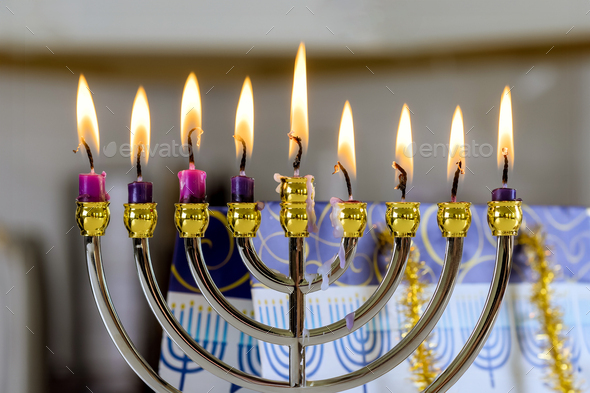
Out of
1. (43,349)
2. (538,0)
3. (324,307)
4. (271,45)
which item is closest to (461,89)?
(538,0)

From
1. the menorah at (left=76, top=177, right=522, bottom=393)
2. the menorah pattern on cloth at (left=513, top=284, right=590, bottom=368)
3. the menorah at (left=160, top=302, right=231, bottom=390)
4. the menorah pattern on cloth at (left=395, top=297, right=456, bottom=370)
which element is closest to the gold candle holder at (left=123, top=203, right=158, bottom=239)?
the menorah at (left=76, top=177, right=522, bottom=393)

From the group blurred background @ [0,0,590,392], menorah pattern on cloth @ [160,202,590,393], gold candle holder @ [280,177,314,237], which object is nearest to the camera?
gold candle holder @ [280,177,314,237]

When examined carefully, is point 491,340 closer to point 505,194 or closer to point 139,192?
point 505,194

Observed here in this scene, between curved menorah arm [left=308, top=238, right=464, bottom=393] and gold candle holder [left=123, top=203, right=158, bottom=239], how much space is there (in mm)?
188

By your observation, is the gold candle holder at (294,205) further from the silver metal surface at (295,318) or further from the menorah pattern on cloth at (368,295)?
the menorah pattern on cloth at (368,295)

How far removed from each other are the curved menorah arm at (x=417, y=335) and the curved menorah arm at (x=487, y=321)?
0.03 meters

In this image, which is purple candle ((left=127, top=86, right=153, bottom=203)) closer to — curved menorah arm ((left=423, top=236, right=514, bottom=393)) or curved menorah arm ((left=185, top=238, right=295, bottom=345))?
curved menorah arm ((left=185, top=238, right=295, bottom=345))

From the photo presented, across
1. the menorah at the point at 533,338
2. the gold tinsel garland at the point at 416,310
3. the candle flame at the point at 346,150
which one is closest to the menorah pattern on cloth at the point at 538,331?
the menorah at the point at 533,338

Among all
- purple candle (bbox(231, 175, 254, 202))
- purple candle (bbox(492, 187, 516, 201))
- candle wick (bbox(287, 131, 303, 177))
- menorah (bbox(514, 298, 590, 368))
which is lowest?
menorah (bbox(514, 298, 590, 368))

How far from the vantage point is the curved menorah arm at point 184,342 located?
1.14ft

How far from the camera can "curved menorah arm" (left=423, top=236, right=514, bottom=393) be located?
353 mm

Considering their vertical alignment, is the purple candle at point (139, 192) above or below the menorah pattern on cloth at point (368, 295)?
above

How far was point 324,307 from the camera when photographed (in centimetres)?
51

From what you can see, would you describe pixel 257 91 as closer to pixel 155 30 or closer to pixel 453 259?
pixel 155 30
